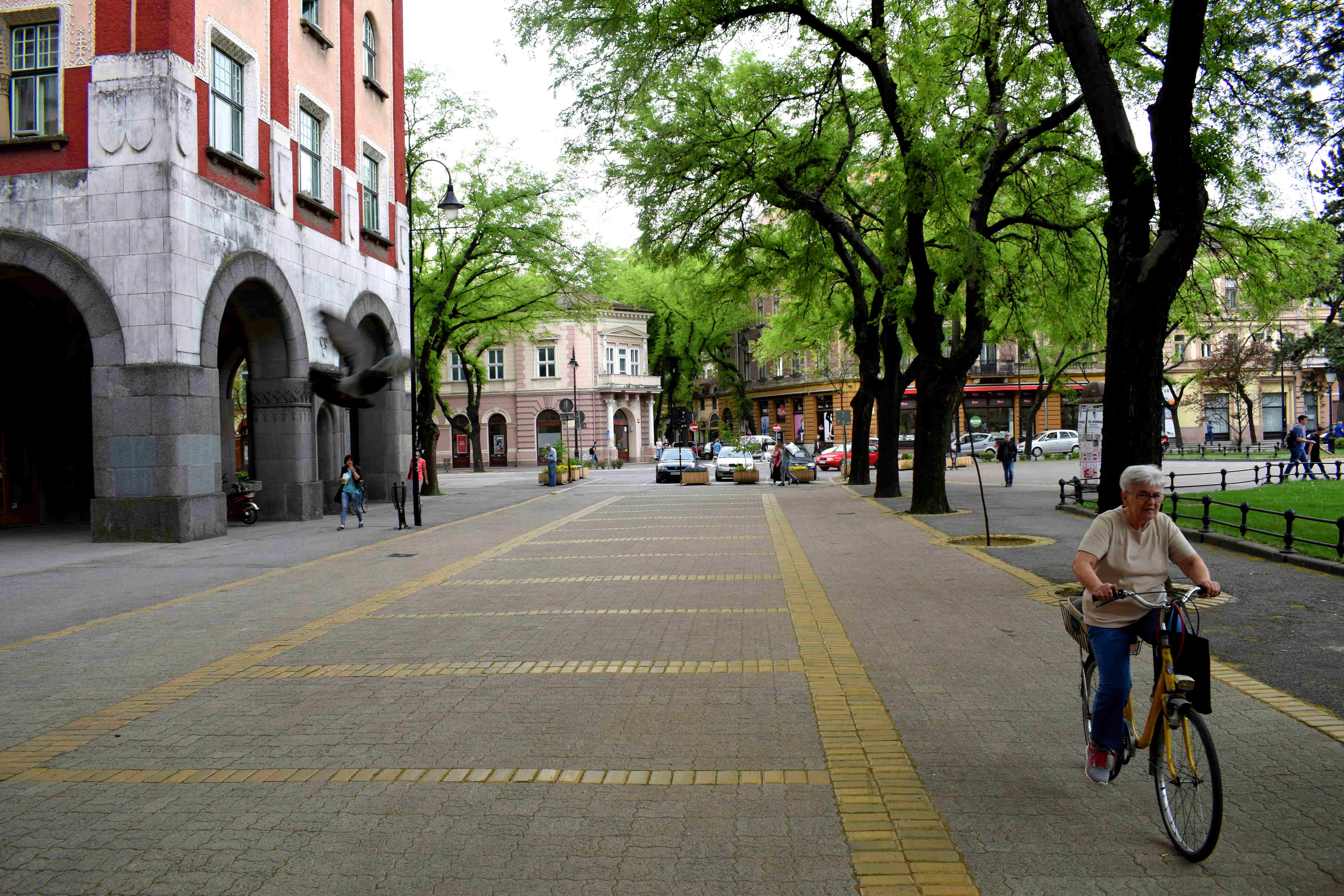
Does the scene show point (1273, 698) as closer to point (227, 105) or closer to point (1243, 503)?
point (1243, 503)

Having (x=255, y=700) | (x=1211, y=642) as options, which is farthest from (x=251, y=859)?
(x=1211, y=642)

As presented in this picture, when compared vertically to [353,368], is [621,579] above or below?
below

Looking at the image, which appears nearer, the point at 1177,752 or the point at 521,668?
the point at 1177,752

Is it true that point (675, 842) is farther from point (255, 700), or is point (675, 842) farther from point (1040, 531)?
point (1040, 531)

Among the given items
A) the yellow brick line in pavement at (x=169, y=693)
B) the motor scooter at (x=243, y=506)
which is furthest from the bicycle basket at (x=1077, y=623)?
the motor scooter at (x=243, y=506)

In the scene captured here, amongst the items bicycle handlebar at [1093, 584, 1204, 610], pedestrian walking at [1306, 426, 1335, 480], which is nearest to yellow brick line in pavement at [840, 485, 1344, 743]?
bicycle handlebar at [1093, 584, 1204, 610]

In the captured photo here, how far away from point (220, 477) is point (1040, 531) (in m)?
14.9

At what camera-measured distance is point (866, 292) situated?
30.9m

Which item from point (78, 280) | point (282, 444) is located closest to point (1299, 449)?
point (282, 444)

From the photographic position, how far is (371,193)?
90.9ft

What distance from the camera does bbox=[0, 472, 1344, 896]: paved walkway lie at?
398cm

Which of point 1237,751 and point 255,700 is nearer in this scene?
point 1237,751

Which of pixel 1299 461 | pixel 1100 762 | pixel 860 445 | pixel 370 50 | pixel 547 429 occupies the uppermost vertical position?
pixel 370 50

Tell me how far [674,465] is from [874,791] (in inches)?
1436
